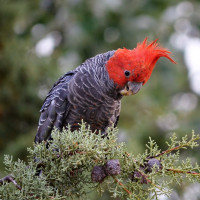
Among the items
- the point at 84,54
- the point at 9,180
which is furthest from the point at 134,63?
the point at 84,54

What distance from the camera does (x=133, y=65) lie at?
4.05 metres

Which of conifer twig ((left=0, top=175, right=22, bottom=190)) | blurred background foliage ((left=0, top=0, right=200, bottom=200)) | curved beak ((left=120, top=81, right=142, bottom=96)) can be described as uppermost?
blurred background foliage ((left=0, top=0, right=200, bottom=200))

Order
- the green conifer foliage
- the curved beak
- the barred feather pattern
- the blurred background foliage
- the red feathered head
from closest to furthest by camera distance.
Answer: the green conifer foliage
the red feathered head
the curved beak
the barred feather pattern
the blurred background foliage

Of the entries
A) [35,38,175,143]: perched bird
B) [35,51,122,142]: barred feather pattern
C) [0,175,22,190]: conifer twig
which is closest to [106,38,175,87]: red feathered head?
[35,38,175,143]: perched bird

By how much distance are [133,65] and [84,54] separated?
190 inches

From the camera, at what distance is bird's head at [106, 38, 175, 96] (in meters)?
4.04

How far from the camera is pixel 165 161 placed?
110 inches

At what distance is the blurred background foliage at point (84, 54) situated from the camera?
682cm

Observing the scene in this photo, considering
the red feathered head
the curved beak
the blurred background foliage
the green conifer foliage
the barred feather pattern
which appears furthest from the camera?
the blurred background foliage

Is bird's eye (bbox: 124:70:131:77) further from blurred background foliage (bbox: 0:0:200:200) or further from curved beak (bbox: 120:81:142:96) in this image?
blurred background foliage (bbox: 0:0:200:200)

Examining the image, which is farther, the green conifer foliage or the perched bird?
the perched bird

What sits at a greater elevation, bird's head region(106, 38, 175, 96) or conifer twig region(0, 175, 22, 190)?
bird's head region(106, 38, 175, 96)

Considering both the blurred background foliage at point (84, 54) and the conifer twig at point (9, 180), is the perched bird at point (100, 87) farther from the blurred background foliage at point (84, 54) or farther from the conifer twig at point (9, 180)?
the blurred background foliage at point (84, 54)

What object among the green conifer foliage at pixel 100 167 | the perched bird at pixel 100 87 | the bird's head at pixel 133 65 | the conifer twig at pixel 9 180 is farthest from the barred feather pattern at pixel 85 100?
the conifer twig at pixel 9 180
